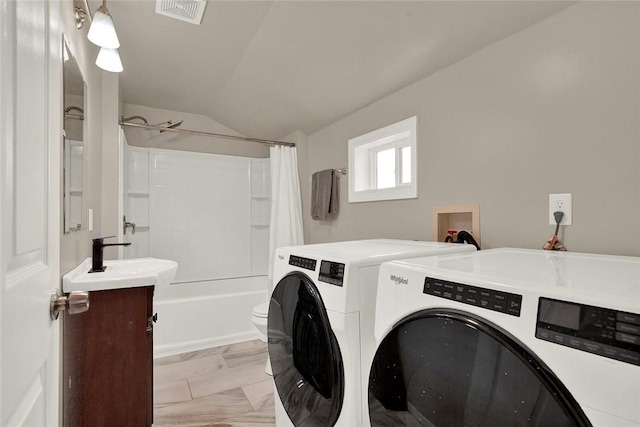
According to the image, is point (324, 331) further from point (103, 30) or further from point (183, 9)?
point (183, 9)

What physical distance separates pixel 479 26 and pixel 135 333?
208 centimetres

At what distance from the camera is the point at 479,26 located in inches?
57.4

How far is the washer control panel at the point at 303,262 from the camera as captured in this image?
123 centimetres

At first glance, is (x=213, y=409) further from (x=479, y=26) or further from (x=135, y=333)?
(x=479, y=26)

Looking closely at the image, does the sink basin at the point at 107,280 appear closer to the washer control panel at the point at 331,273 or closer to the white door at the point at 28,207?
the white door at the point at 28,207

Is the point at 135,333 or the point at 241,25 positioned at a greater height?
the point at 241,25

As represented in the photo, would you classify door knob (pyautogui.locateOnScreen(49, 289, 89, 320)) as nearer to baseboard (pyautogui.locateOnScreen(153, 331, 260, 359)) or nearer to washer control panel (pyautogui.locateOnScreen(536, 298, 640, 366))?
washer control panel (pyautogui.locateOnScreen(536, 298, 640, 366))

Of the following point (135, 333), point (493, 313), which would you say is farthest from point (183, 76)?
point (493, 313)

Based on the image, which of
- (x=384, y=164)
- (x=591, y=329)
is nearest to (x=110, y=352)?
(x=591, y=329)

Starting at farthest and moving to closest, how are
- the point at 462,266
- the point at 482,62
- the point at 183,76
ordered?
the point at 183,76, the point at 482,62, the point at 462,266

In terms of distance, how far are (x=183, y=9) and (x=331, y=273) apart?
1806 millimetres

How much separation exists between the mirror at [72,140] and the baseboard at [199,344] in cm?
155

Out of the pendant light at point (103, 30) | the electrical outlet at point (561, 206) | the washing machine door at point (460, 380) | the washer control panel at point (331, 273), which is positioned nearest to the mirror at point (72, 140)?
the pendant light at point (103, 30)

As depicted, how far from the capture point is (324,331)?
1.11m
